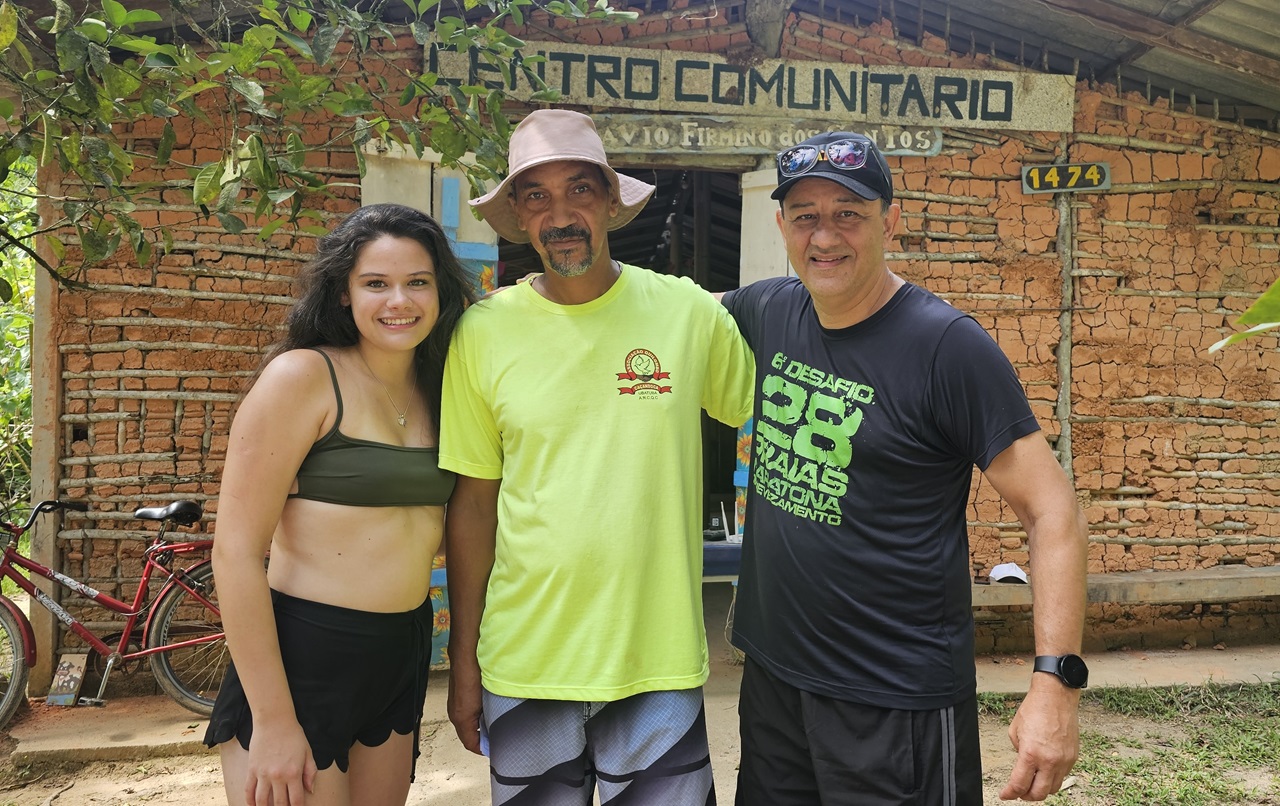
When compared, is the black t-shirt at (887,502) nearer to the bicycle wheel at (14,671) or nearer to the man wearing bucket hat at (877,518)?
the man wearing bucket hat at (877,518)

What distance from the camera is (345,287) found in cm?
199

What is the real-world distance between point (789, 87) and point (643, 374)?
3.33 m

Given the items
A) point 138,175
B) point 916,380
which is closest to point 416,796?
point 916,380

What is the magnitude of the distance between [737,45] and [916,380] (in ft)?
11.5

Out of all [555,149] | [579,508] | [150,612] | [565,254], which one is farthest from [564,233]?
[150,612]

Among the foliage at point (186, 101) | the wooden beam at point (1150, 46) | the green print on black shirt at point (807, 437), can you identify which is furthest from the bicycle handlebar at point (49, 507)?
the wooden beam at point (1150, 46)

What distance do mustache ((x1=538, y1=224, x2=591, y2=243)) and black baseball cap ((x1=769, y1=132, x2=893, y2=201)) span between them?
47cm

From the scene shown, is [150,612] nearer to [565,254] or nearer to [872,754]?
[565,254]

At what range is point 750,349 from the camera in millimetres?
2199

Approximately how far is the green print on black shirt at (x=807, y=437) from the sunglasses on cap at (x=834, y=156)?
1.46 ft

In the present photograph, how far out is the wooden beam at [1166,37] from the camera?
13.4 feet

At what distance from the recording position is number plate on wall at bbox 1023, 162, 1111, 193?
480cm

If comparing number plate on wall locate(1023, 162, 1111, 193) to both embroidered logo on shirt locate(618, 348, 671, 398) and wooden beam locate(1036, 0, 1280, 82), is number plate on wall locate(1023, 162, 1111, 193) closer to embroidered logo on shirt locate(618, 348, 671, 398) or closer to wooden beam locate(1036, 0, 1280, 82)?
wooden beam locate(1036, 0, 1280, 82)

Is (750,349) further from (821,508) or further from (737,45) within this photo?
(737,45)
